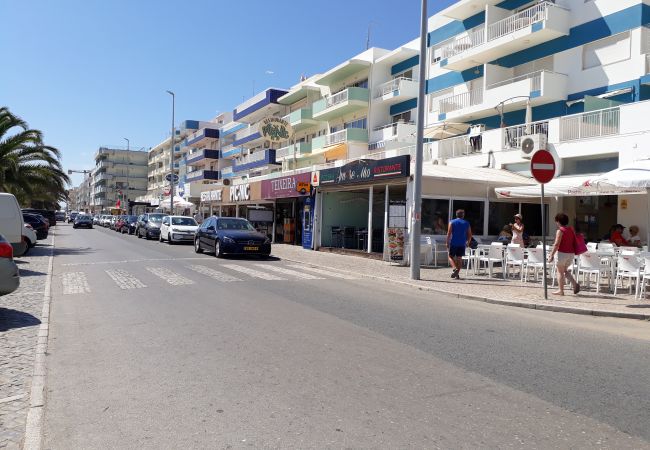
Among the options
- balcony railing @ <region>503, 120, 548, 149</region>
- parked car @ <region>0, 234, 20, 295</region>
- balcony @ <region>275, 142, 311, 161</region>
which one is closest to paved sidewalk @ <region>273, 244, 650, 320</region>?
parked car @ <region>0, 234, 20, 295</region>

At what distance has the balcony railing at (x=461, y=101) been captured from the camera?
90.7 ft

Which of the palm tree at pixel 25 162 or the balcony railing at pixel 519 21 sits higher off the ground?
the balcony railing at pixel 519 21

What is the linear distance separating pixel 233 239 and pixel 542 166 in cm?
1125

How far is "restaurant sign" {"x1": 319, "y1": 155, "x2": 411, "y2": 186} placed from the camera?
54.9 feet

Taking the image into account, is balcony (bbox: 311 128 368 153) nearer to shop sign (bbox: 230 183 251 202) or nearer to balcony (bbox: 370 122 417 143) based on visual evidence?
balcony (bbox: 370 122 417 143)

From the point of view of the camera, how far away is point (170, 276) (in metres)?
13.0

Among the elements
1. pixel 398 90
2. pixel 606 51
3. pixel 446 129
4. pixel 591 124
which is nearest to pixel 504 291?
pixel 591 124

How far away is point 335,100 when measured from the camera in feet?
126

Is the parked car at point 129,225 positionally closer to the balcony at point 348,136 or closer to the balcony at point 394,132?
the balcony at point 348,136

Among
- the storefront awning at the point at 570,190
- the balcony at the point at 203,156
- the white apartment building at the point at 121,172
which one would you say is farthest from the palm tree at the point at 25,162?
the white apartment building at the point at 121,172

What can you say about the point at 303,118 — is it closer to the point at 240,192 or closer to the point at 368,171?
the point at 240,192

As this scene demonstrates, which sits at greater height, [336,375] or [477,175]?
[477,175]

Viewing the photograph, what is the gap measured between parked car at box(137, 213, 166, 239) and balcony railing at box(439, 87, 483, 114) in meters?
17.4

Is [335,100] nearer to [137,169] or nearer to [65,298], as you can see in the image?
[65,298]
